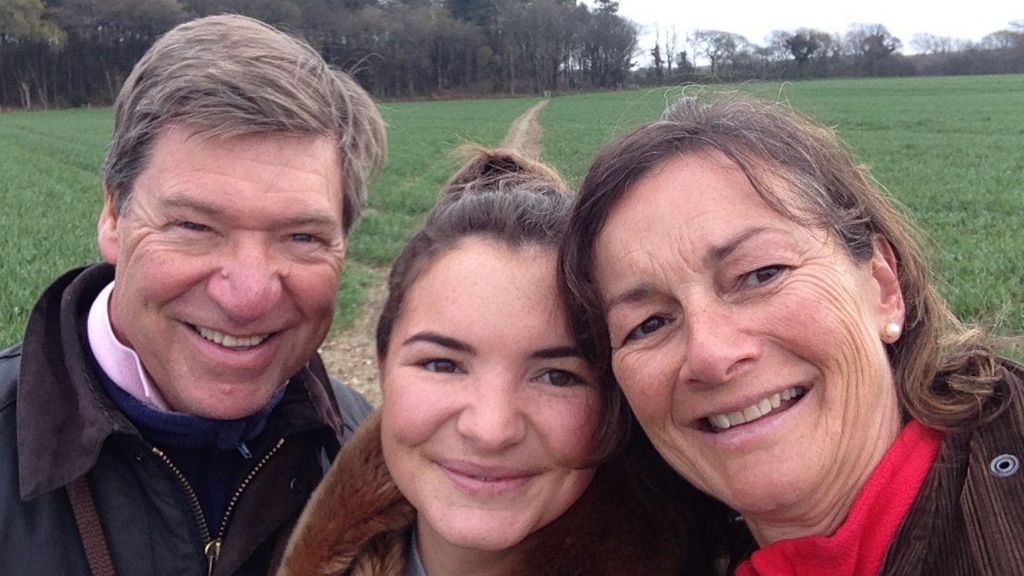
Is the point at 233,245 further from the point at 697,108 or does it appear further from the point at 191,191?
the point at 697,108

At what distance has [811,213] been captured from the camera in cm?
172

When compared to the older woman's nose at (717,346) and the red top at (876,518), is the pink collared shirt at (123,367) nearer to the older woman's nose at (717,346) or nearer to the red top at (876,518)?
the older woman's nose at (717,346)

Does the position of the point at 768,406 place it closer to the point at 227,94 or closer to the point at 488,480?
the point at 488,480

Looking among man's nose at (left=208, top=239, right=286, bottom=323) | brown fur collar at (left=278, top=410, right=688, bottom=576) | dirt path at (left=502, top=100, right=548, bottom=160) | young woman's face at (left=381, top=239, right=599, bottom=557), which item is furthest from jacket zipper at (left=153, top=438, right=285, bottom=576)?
dirt path at (left=502, top=100, right=548, bottom=160)

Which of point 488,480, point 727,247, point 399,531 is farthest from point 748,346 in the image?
point 399,531

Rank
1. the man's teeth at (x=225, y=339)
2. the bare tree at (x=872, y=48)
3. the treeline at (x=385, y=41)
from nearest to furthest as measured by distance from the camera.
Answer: the man's teeth at (x=225, y=339), the treeline at (x=385, y=41), the bare tree at (x=872, y=48)

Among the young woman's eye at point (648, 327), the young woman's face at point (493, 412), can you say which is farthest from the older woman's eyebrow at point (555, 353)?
the young woman's eye at point (648, 327)

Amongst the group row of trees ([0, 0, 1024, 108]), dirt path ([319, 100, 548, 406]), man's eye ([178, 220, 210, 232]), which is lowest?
dirt path ([319, 100, 548, 406])

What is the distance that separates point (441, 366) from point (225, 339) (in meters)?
0.71

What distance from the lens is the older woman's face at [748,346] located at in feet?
5.21

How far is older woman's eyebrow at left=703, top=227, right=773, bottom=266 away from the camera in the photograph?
5.37ft

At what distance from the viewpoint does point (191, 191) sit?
2236 mm

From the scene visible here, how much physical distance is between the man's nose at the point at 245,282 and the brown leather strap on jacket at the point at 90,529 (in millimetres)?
547

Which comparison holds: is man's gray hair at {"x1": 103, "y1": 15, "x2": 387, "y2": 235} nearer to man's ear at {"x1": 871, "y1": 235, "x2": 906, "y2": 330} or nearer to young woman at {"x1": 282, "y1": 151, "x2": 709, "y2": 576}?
young woman at {"x1": 282, "y1": 151, "x2": 709, "y2": 576}
